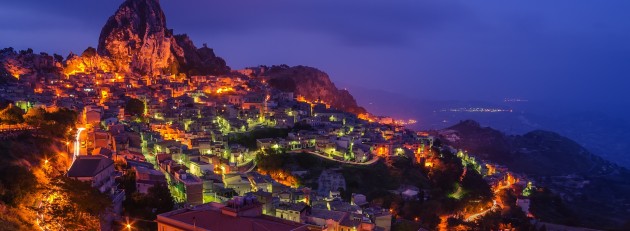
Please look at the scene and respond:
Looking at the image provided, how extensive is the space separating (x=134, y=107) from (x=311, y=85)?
39835mm

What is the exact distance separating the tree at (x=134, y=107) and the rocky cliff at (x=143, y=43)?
1802 centimetres

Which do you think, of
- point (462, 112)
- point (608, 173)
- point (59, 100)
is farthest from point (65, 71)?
point (462, 112)

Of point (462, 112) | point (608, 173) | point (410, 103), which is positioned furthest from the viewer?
point (410, 103)

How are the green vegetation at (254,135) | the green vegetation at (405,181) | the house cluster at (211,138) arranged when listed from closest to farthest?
the house cluster at (211,138) < the green vegetation at (405,181) < the green vegetation at (254,135)

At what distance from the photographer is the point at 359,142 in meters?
40.1

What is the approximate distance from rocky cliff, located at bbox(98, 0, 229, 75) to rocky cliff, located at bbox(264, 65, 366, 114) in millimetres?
11131

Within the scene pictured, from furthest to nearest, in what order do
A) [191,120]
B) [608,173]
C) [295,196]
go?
1. [608,173]
2. [191,120]
3. [295,196]

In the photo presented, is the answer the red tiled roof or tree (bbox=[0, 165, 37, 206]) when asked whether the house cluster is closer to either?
the red tiled roof

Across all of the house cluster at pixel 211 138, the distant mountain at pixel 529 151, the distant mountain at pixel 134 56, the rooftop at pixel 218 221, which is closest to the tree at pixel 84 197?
the house cluster at pixel 211 138

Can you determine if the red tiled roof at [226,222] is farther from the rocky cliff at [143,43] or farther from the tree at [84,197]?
the rocky cliff at [143,43]

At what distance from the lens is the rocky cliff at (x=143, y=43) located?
186 feet

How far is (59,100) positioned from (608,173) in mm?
67403

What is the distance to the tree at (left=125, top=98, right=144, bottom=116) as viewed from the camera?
38.0 m

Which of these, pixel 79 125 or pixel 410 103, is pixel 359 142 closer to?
pixel 79 125
